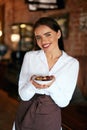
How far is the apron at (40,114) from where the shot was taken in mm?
1187

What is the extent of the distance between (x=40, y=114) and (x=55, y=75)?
7.1 inches

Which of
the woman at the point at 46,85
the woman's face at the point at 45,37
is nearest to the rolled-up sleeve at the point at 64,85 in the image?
the woman at the point at 46,85

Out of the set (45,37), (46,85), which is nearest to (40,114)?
(46,85)

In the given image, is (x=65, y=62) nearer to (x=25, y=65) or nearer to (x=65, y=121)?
(x=25, y=65)

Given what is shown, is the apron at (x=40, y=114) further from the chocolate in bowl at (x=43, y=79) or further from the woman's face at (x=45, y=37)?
the woman's face at (x=45, y=37)

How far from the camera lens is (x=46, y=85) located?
116 centimetres

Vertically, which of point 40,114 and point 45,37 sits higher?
point 45,37

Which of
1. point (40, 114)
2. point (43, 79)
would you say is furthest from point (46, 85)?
point (40, 114)

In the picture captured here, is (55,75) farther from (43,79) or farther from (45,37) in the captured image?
(45,37)

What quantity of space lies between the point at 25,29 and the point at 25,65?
473 centimetres

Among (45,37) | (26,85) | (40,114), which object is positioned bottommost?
(40,114)

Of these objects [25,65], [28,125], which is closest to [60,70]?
[25,65]

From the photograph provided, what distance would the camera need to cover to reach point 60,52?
50.6 inches

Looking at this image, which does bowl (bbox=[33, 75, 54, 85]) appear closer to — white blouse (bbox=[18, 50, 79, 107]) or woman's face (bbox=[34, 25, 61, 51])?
white blouse (bbox=[18, 50, 79, 107])
